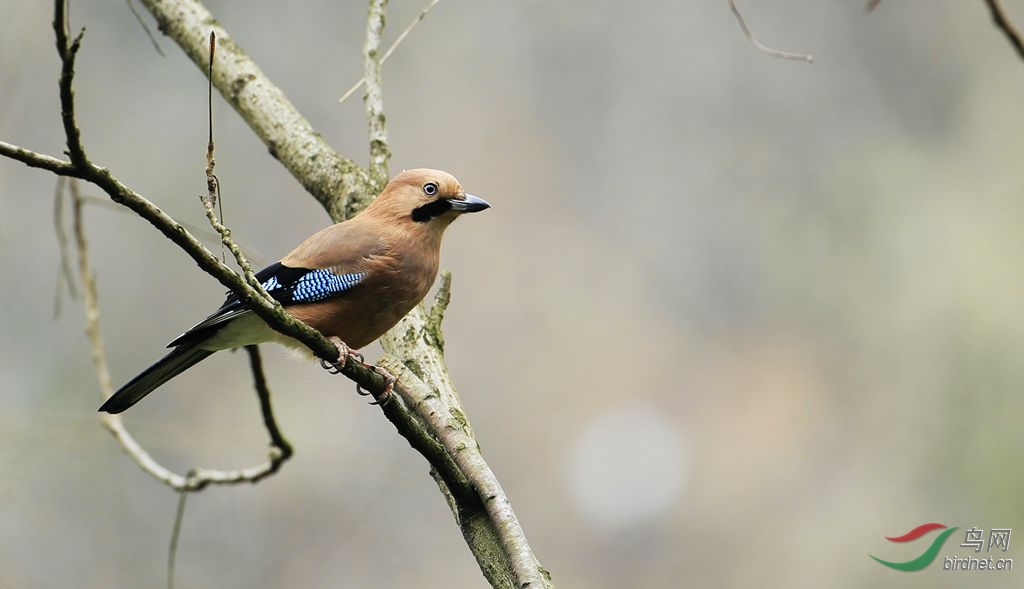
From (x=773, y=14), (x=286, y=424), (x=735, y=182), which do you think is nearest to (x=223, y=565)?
(x=286, y=424)

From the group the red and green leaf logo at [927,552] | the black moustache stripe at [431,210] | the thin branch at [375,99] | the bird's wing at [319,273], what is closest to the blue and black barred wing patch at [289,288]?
the bird's wing at [319,273]

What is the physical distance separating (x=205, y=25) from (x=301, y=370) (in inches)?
192

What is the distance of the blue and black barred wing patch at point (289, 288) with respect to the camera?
399 centimetres

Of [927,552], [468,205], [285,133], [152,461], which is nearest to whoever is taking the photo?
[468,205]

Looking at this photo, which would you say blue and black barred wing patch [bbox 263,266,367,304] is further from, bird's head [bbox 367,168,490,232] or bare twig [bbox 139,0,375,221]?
bare twig [bbox 139,0,375,221]

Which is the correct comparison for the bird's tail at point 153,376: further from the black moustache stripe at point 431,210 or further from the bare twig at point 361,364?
the black moustache stripe at point 431,210

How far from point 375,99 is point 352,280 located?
3.58 feet

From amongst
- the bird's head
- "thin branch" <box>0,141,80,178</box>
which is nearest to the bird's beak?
the bird's head

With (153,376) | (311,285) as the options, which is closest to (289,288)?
(311,285)

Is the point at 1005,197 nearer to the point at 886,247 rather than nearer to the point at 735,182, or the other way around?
the point at 886,247

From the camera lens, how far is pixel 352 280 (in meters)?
4.09

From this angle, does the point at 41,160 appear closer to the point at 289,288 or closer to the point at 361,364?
the point at 361,364

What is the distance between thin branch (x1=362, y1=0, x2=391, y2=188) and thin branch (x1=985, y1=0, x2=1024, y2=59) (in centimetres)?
328

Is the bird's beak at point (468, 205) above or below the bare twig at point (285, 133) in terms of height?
below
